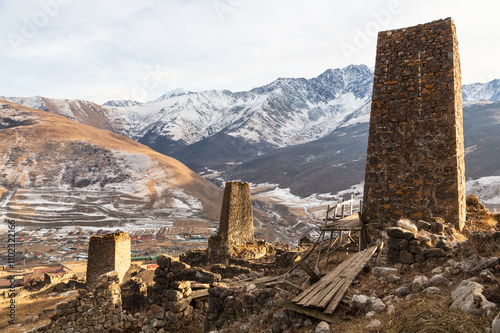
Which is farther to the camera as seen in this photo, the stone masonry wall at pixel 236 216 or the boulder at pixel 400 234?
the stone masonry wall at pixel 236 216

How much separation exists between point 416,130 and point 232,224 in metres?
14.1

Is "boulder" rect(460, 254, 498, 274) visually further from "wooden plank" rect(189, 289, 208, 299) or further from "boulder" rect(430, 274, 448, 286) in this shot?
"wooden plank" rect(189, 289, 208, 299)

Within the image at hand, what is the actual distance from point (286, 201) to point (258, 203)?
764cm

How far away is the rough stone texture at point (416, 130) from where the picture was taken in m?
7.08

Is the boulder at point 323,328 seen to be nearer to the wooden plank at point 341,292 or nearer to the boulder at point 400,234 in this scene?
the wooden plank at point 341,292

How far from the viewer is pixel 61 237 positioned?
52.4 m

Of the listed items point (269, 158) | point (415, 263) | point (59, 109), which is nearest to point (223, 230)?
point (415, 263)

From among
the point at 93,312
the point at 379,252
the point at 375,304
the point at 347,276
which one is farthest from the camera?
the point at 93,312

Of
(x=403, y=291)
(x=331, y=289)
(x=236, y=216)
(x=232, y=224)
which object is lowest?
(x=232, y=224)

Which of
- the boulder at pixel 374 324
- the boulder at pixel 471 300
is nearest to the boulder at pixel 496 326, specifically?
the boulder at pixel 471 300

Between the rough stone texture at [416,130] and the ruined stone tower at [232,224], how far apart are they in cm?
1286

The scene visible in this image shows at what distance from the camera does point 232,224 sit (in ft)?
65.4

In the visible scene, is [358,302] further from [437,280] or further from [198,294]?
[198,294]

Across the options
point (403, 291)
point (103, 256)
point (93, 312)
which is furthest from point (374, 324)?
point (103, 256)
